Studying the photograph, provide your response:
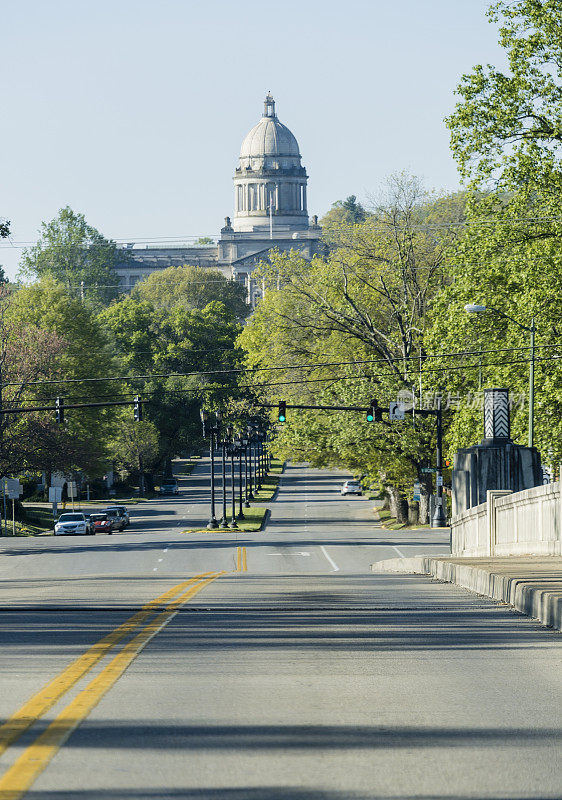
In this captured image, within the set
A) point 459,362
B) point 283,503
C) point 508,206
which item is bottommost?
point 283,503

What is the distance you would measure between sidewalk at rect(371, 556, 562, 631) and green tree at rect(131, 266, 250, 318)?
5349 inches

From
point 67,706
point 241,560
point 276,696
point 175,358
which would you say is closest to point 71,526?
point 241,560

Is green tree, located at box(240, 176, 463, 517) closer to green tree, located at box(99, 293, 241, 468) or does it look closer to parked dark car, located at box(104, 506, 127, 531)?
parked dark car, located at box(104, 506, 127, 531)

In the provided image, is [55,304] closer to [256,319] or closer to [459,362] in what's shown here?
[256,319]

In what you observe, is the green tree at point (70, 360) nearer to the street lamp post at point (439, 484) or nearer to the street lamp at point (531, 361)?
the street lamp post at point (439, 484)

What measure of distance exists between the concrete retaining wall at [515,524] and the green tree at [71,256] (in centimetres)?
10548

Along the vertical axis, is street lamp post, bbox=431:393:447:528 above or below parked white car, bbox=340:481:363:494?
above

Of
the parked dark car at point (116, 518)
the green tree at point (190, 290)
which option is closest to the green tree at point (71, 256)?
the green tree at point (190, 290)

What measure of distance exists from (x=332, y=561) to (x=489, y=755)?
3780 centimetres

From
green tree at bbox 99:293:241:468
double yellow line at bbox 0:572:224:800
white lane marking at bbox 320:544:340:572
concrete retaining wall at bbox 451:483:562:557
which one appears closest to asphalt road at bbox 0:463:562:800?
double yellow line at bbox 0:572:224:800

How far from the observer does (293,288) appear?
61.3 metres

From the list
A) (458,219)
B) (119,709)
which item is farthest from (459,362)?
(119,709)

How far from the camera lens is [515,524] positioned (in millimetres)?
27047

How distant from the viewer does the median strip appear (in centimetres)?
746
